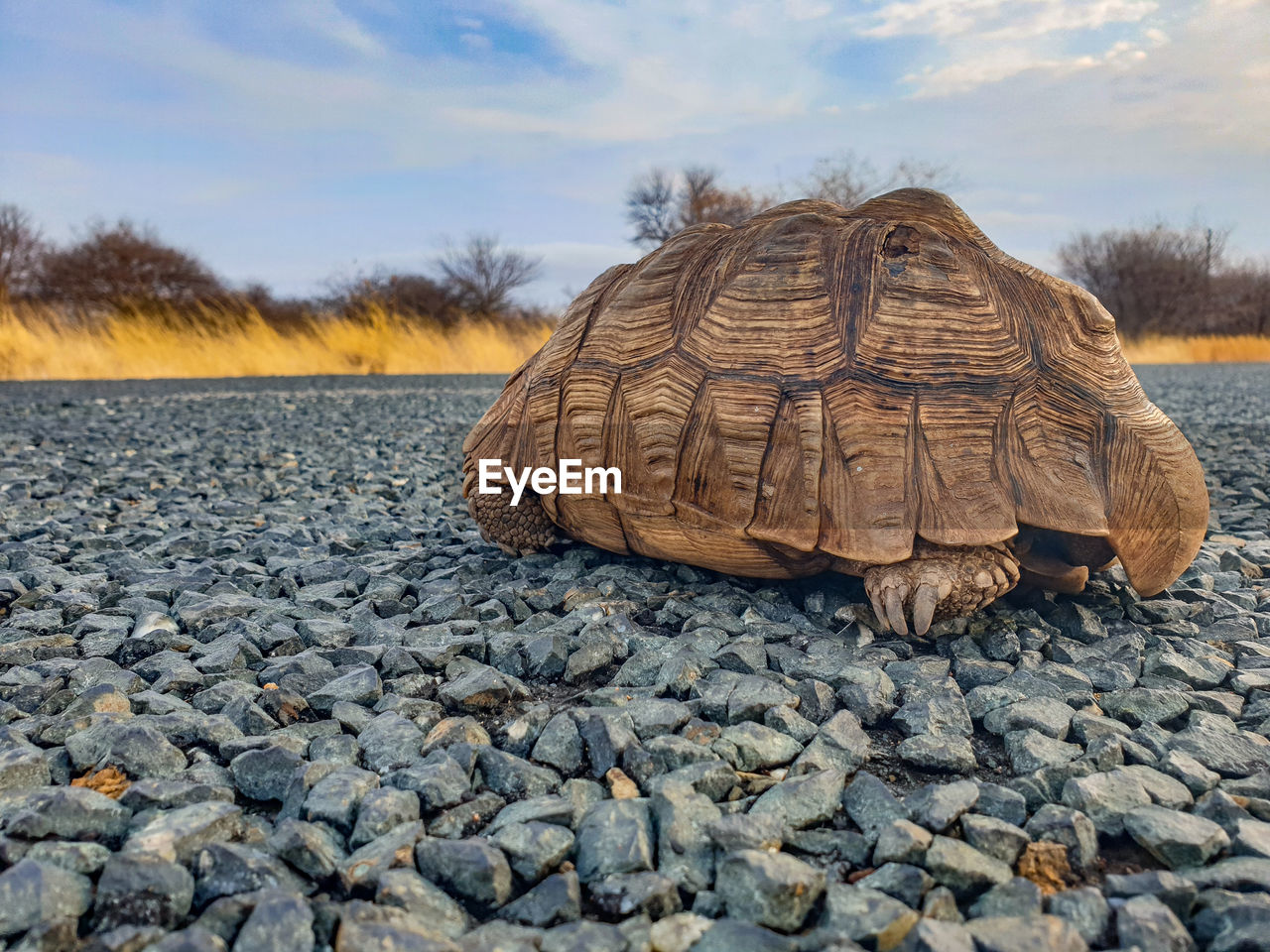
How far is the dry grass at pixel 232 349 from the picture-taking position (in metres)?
15.0

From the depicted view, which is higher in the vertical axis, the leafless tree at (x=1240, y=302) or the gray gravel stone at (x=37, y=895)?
the leafless tree at (x=1240, y=302)

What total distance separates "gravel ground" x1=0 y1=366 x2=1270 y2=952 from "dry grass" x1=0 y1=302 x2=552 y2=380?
13466 mm

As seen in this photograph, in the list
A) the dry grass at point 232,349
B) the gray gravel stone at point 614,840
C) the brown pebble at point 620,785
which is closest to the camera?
the gray gravel stone at point 614,840

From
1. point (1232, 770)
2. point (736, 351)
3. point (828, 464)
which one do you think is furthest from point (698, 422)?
point (1232, 770)

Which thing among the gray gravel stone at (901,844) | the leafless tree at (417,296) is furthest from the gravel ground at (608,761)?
the leafless tree at (417,296)

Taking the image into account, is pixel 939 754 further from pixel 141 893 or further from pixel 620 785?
pixel 141 893

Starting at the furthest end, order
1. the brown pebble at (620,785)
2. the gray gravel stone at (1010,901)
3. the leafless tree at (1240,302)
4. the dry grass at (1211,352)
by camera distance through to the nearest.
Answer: the leafless tree at (1240,302), the dry grass at (1211,352), the brown pebble at (620,785), the gray gravel stone at (1010,901)

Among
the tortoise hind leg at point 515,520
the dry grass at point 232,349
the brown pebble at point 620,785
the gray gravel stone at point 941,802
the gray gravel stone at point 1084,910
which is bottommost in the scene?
the gray gravel stone at point 1084,910

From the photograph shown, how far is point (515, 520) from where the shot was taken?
3.38m

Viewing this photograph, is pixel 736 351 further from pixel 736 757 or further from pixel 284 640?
pixel 284 640

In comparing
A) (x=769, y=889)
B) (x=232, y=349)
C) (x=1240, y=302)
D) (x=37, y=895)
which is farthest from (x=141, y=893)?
(x=1240, y=302)

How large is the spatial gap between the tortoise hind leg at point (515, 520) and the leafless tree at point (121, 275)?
2677 cm

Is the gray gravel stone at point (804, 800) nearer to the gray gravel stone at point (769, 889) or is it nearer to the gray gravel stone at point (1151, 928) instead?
the gray gravel stone at point (769, 889)

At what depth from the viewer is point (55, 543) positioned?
148 inches
